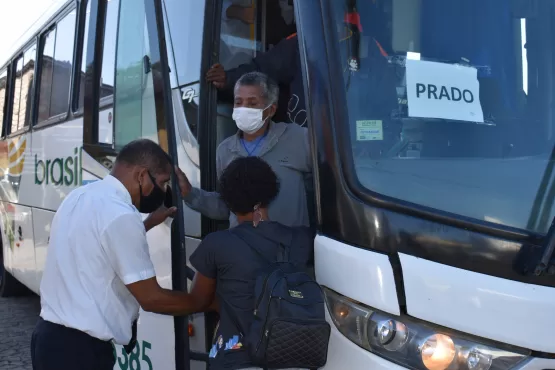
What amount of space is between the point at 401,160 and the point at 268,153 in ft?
2.82

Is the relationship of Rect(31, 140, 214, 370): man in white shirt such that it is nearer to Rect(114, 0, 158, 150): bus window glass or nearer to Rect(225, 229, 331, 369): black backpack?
Rect(225, 229, 331, 369): black backpack

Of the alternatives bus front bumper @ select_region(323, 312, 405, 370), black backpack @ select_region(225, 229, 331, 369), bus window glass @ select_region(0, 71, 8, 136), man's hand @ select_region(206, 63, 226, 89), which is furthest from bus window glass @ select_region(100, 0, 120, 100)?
bus window glass @ select_region(0, 71, 8, 136)

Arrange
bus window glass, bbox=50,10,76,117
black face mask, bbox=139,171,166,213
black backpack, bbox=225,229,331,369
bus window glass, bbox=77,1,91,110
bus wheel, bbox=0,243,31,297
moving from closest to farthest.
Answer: black backpack, bbox=225,229,331,369, black face mask, bbox=139,171,166,213, bus window glass, bbox=77,1,91,110, bus window glass, bbox=50,10,76,117, bus wheel, bbox=0,243,31,297

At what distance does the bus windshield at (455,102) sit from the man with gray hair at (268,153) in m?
0.68

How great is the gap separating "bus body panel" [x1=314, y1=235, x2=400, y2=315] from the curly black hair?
0.99ft

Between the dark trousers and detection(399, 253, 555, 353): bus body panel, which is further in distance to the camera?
the dark trousers

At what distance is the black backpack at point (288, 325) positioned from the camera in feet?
6.09

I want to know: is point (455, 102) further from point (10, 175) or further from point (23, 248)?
point (10, 175)

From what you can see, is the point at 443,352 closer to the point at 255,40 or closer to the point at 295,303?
the point at 295,303

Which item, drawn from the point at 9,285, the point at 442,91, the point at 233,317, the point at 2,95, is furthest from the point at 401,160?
the point at 9,285

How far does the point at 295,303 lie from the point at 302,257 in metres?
0.34

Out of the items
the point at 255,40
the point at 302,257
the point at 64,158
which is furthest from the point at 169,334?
the point at 64,158

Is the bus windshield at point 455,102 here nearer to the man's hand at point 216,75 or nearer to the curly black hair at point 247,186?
the curly black hair at point 247,186

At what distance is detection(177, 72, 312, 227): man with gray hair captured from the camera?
2801 millimetres
